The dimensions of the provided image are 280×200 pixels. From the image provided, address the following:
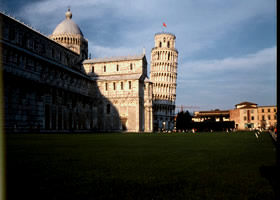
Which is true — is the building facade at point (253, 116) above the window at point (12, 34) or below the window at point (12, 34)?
below

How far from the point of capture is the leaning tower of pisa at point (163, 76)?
3204 inches

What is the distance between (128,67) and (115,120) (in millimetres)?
12473

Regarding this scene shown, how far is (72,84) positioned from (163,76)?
39.2 m

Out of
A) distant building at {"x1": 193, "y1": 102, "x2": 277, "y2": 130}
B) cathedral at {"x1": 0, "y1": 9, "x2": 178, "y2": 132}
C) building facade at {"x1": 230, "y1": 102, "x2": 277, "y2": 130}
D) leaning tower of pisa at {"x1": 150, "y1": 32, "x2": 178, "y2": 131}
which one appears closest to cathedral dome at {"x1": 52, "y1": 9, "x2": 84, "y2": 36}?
cathedral at {"x1": 0, "y1": 9, "x2": 178, "y2": 132}

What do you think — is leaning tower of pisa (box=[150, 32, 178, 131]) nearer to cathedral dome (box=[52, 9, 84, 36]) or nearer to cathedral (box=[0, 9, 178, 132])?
cathedral (box=[0, 9, 178, 132])

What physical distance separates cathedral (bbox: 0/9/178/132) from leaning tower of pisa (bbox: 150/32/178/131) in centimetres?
31

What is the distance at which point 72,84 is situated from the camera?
48.2 metres

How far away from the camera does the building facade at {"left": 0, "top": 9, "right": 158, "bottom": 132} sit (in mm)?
33531

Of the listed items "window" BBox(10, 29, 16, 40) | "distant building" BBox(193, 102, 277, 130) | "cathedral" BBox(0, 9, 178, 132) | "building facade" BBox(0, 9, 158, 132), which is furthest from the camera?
"distant building" BBox(193, 102, 277, 130)

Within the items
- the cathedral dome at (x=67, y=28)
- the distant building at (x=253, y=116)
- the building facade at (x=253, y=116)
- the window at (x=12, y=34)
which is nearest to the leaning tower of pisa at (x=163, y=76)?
the distant building at (x=253, y=116)

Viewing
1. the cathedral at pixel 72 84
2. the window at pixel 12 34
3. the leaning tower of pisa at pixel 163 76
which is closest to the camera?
the cathedral at pixel 72 84

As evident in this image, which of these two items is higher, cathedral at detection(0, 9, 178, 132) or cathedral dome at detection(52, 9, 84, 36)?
cathedral dome at detection(52, 9, 84, 36)

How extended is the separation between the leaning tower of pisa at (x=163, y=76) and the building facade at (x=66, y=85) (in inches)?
819

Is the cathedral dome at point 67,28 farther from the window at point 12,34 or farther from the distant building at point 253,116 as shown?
the distant building at point 253,116
